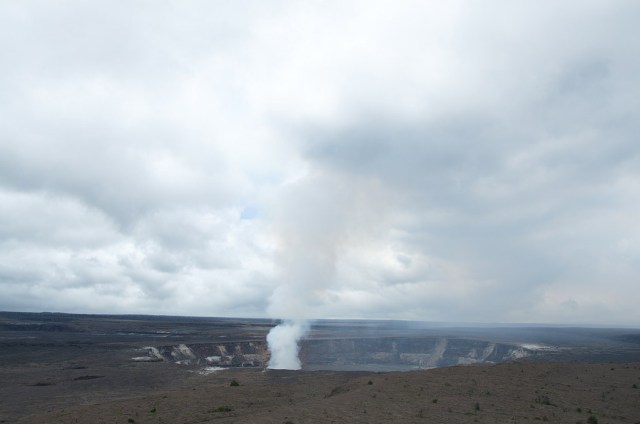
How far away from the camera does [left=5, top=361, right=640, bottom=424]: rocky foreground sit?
2867cm

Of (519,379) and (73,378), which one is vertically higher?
(519,379)

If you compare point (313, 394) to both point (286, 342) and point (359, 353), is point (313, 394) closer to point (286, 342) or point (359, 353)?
point (286, 342)

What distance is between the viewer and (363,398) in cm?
3356

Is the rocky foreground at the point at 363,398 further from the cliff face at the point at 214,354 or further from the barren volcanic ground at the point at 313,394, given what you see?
the cliff face at the point at 214,354

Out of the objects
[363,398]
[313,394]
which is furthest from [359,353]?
[363,398]

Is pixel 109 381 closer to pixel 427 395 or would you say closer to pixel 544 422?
pixel 427 395

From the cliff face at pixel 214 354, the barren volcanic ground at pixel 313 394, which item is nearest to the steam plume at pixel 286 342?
the cliff face at pixel 214 354

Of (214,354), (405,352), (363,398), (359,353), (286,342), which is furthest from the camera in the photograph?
(405,352)

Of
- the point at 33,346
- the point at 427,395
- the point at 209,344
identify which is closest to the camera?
the point at 427,395

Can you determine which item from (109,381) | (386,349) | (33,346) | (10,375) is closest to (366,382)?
(109,381)

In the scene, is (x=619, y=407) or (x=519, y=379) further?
(x=519, y=379)

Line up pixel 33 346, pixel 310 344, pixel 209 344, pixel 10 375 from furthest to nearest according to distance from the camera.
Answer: pixel 310 344 < pixel 209 344 < pixel 33 346 < pixel 10 375

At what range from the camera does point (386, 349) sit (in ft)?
429

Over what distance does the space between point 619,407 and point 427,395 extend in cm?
1168
